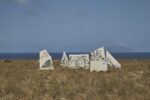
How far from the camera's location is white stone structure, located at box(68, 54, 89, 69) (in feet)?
112

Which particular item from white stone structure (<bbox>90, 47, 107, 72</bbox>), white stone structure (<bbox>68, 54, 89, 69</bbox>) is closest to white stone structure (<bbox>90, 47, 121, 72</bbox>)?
white stone structure (<bbox>90, 47, 107, 72</bbox>)

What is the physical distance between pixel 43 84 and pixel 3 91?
10.6 feet

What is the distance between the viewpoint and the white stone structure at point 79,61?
3407 cm

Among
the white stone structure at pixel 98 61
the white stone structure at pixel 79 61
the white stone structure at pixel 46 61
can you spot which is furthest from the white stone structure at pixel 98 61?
the white stone structure at pixel 46 61

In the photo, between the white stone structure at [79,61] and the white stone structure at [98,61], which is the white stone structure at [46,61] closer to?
the white stone structure at [79,61]

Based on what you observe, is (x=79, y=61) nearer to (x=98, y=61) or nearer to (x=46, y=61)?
(x=46, y=61)

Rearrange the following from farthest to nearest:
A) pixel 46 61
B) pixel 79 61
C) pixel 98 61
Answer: pixel 79 61, pixel 46 61, pixel 98 61

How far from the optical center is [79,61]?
34500 millimetres

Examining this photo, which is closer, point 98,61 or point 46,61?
point 98,61

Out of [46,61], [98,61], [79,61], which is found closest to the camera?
[98,61]

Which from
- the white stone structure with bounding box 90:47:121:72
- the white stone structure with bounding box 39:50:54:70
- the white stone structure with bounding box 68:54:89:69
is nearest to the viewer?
the white stone structure with bounding box 90:47:121:72

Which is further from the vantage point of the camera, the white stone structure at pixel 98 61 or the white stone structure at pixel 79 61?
the white stone structure at pixel 79 61

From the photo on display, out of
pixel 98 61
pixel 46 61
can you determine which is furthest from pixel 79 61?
pixel 98 61

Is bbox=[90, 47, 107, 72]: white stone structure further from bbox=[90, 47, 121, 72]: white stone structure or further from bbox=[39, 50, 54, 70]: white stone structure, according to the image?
bbox=[39, 50, 54, 70]: white stone structure
